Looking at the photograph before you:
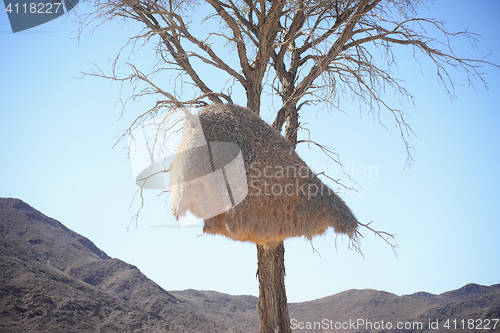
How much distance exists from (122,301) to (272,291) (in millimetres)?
13876

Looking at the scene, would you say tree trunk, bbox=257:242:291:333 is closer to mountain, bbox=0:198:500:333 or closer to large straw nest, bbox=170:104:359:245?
large straw nest, bbox=170:104:359:245

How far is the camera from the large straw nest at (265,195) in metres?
5.10

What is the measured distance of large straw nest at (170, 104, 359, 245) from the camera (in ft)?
16.7

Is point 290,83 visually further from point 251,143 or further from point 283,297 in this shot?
point 283,297

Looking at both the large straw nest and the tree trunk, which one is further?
the tree trunk

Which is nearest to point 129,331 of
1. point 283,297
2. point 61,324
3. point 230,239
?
point 61,324

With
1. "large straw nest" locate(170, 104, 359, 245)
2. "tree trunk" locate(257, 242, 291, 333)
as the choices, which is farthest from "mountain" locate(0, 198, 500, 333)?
"large straw nest" locate(170, 104, 359, 245)

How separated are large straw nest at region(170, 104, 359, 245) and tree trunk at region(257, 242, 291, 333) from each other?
4.15 ft

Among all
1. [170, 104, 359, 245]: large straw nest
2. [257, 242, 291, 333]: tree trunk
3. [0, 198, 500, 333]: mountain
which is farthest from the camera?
[0, 198, 500, 333]: mountain

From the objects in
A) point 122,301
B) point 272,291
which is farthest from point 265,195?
point 122,301

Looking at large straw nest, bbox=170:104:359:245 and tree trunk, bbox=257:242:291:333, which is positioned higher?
large straw nest, bbox=170:104:359:245

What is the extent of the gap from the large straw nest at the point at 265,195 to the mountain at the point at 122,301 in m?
11.6

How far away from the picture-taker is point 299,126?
8.20 m

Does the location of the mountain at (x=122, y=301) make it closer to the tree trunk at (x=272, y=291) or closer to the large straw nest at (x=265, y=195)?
the tree trunk at (x=272, y=291)
